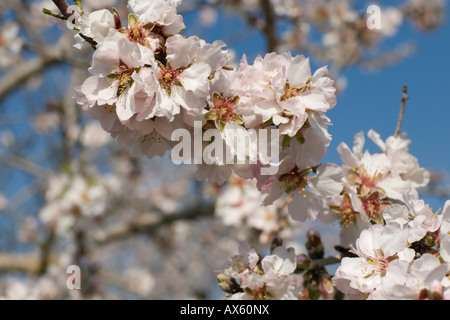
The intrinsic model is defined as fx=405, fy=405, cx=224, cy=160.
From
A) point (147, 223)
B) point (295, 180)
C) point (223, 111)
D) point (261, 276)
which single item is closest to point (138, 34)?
point (223, 111)

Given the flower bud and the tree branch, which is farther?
the tree branch

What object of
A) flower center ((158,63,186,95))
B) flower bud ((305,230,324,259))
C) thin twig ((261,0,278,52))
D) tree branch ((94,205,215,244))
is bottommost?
flower bud ((305,230,324,259))

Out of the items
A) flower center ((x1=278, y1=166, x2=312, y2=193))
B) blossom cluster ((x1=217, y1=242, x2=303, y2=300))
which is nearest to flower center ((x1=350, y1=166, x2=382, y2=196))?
flower center ((x1=278, y1=166, x2=312, y2=193))

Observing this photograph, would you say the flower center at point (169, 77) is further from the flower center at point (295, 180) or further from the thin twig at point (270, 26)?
the thin twig at point (270, 26)

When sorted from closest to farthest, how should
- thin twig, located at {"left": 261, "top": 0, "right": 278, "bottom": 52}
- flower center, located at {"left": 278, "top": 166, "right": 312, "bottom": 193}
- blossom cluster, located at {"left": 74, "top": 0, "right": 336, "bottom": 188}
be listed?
blossom cluster, located at {"left": 74, "top": 0, "right": 336, "bottom": 188}, flower center, located at {"left": 278, "top": 166, "right": 312, "bottom": 193}, thin twig, located at {"left": 261, "top": 0, "right": 278, "bottom": 52}

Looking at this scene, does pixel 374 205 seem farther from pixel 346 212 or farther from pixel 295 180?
pixel 295 180

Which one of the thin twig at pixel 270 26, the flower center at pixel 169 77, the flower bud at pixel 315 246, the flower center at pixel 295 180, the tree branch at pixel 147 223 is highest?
the thin twig at pixel 270 26

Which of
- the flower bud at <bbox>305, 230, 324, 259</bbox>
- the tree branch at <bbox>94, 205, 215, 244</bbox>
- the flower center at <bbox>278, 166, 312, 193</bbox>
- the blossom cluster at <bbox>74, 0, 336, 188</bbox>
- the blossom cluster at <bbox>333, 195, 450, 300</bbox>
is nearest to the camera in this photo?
the blossom cluster at <bbox>333, 195, 450, 300</bbox>

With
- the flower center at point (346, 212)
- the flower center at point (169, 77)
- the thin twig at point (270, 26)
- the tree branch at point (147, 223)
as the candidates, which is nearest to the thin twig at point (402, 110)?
the flower center at point (346, 212)

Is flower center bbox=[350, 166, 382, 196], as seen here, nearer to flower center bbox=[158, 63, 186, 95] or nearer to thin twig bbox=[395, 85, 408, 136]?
thin twig bbox=[395, 85, 408, 136]

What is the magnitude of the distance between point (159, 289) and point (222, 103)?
772 cm

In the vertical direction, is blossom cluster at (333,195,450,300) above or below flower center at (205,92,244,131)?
below
